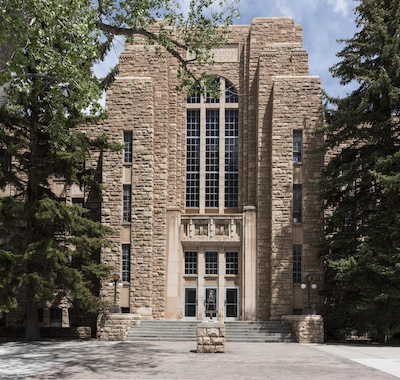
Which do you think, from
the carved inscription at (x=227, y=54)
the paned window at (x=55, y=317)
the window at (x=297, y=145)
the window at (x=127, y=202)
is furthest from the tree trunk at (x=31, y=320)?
the carved inscription at (x=227, y=54)

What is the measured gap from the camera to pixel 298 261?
2509 centimetres

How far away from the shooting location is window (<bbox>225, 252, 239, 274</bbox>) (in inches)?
1044

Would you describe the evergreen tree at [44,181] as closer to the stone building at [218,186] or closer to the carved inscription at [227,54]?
the stone building at [218,186]

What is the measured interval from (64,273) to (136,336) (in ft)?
12.8

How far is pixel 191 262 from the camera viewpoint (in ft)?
87.5

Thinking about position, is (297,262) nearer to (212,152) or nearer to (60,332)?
(212,152)

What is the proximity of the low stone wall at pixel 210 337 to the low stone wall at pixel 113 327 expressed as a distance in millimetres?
6206

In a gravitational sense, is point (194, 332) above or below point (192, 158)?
below

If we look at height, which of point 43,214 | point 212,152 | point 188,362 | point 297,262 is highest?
point 212,152

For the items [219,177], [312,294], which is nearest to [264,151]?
[219,177]

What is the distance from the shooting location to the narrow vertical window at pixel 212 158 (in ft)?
90.4

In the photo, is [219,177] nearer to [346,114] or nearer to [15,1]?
[346,114]

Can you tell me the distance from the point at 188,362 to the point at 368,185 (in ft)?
38.3

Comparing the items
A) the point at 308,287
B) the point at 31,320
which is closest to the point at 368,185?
the point at 308,287
